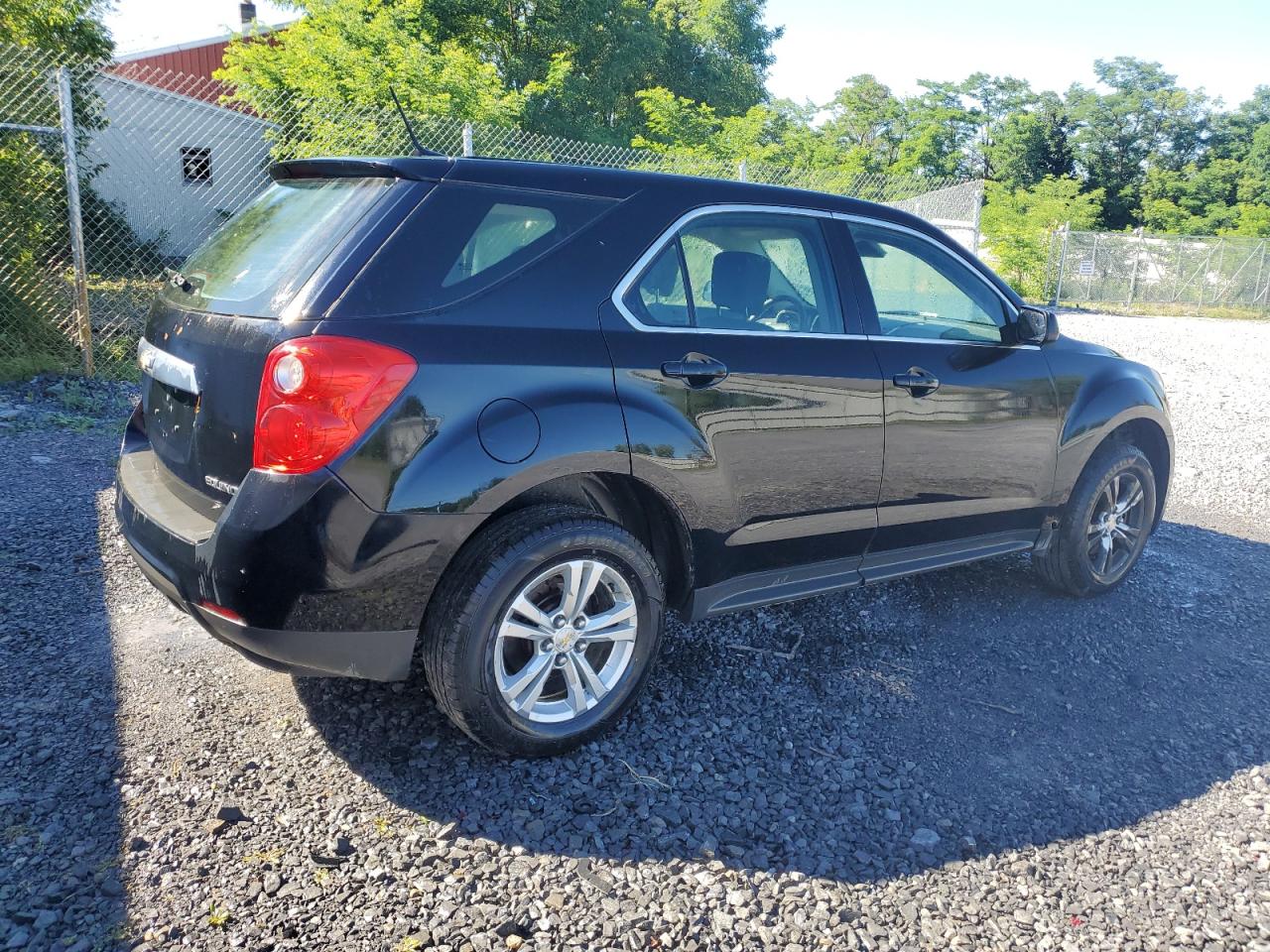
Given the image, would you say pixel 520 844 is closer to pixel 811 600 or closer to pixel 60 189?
pixel 811 600

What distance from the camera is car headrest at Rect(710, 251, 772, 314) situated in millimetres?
3475

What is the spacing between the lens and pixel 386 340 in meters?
2.67

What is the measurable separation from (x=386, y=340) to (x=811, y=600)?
2.65m

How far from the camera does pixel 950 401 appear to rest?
3.96m

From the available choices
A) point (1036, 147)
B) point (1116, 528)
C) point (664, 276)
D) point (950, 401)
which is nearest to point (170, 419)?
point (664, 276)

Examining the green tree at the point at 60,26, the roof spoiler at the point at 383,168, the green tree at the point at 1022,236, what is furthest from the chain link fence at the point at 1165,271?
the roof spoiler at the point at 383,168

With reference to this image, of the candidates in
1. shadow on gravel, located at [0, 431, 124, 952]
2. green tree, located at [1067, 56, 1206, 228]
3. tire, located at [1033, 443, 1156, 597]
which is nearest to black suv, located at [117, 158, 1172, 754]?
shadow on gravel, located at [0, 431, 124, 952]

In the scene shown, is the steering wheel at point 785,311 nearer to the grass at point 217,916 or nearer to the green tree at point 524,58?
the grass at point 217,916

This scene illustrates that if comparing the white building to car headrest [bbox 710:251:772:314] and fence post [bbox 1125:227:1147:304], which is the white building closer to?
Answer: car headrest [bbox 710:251:772:314]

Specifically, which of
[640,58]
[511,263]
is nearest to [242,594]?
[511,263]

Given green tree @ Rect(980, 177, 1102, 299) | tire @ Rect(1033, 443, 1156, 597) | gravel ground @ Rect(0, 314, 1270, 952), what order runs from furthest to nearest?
1. green tree @ Rect(980, 177, 1102, 299)
2. tire @ Rect(1033, 443, 1156, 597)
3. gravel ground @ Rect(0, 314, 1270, 952)

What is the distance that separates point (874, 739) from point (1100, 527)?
2070 mm

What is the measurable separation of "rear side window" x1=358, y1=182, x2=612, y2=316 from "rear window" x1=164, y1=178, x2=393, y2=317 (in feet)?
0.59

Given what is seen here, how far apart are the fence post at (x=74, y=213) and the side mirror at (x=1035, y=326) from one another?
22.2ft
